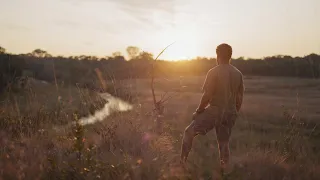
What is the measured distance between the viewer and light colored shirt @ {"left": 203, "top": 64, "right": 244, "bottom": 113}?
5418mm

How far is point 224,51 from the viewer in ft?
17.8

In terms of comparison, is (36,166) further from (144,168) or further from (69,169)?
(144,168)

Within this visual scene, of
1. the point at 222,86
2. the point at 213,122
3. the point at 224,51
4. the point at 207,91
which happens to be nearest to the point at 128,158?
the point at 213,122

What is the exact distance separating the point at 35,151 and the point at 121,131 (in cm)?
236

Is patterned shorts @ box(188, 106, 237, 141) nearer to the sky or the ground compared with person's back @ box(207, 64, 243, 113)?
nearer to the ground

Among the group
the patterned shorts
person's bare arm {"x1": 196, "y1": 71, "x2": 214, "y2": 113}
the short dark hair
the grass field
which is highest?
the short dark hair

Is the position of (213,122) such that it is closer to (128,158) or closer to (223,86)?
(223,86)

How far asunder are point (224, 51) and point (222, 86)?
1.76ft

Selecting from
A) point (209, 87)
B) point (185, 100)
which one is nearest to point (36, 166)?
point (209, 87)

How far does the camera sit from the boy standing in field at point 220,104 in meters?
5.39

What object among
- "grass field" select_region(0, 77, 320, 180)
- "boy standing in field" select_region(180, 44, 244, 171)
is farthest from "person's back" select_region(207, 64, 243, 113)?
"grass field" select_region(0, 77, 320, 180)

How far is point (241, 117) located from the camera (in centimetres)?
1958

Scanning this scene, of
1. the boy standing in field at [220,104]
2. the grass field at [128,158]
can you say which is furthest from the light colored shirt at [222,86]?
the grass field at [128,158]

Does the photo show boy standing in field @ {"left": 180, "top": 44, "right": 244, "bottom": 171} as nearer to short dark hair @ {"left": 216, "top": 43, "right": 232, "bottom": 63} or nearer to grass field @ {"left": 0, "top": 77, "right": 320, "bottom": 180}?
short dark hair @ {"left": 216, "top": 43, "right": 232, "bottom": 63}
